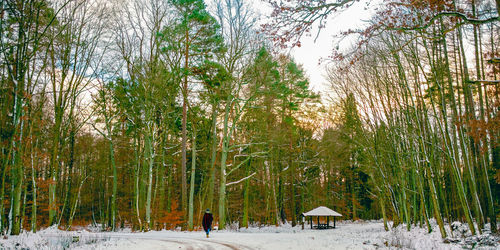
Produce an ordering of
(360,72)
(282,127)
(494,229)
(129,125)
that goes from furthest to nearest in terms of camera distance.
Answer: (282,127), (129,125), (360,72), (494,229)

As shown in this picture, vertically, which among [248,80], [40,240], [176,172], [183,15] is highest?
[183,15]

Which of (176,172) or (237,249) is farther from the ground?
(176,172)

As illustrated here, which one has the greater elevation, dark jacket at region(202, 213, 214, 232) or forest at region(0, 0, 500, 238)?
forest at region(0, 0, 500, 238)

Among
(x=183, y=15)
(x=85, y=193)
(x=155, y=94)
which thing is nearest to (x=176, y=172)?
(x=85, y=193)

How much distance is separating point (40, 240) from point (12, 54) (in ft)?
Result: 21.9

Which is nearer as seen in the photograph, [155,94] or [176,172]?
[155,94]

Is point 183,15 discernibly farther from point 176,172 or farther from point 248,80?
point 176,172

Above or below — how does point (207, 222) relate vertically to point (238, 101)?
below

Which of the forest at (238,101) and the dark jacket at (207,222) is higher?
the forest at (238,101)

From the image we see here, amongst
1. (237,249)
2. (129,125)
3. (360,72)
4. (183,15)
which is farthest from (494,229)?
(129,125)

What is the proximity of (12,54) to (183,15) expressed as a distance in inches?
425

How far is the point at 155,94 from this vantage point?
65.0ft

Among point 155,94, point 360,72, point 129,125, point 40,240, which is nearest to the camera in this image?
point 40,240

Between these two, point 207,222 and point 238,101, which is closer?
point 207,222
